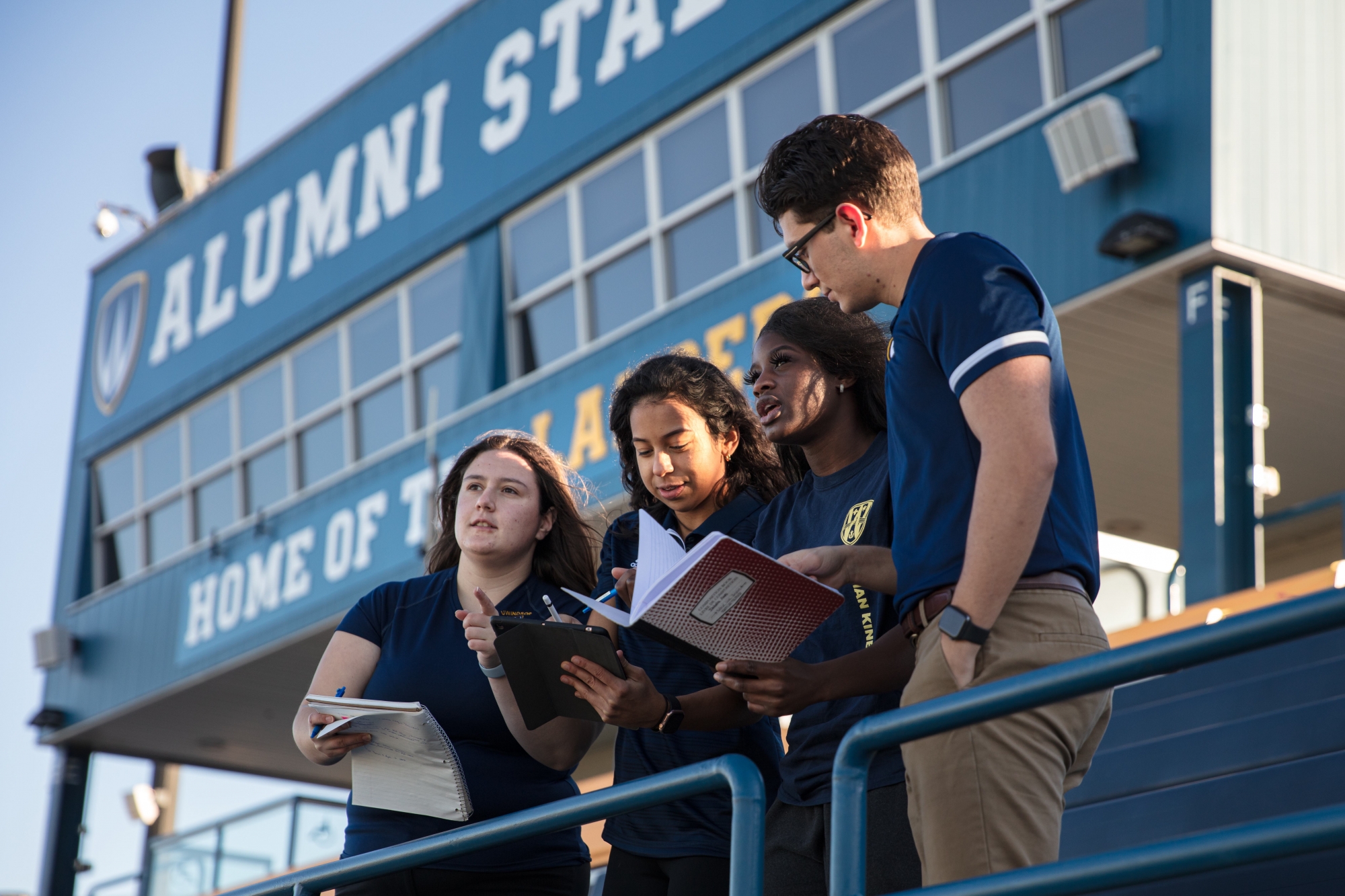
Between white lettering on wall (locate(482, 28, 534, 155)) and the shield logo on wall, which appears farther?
the shield logo on wall

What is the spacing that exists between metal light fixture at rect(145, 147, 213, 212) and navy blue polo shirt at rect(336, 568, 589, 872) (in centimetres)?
1777

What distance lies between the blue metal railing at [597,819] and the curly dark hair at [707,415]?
906 millimetres

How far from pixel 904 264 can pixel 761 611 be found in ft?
2.37

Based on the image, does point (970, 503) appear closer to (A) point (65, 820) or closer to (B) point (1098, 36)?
(B) point (1098, 36)

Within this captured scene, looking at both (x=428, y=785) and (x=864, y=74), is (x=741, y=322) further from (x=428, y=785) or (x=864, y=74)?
(x=428, y=785)

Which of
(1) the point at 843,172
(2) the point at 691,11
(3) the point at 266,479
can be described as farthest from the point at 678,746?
(3) the point at 266,479

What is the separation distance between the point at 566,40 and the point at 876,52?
386 cm

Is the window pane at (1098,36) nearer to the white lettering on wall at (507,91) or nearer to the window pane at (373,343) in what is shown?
the white lettering on wall at (507,91)

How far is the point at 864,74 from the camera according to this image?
40.0 feet

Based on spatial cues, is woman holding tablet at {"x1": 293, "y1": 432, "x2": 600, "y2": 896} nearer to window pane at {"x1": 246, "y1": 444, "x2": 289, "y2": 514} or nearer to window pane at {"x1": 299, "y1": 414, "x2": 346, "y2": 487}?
window pane at {"x1": 299, "y1": 414, "x2": 346, "y2": 487}

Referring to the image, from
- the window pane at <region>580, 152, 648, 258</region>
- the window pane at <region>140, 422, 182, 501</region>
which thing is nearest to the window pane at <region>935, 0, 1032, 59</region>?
the window pane at <region>580, 152, 648, 258</region>

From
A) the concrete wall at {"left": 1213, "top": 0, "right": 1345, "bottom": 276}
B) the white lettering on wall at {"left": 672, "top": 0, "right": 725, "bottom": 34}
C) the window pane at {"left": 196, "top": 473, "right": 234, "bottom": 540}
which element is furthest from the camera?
the window pane at {"left": 196, "top": 473, "right": 234, "bottom": 540}

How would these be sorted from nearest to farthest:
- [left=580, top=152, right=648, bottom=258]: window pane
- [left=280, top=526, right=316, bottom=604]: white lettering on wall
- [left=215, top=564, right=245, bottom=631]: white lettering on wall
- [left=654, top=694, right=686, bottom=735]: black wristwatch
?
[left=654, top=694, right=686, bottom=735]: black wristwatch < [left=580, top=152, right=648, bottom=258]: window pane < [left=280, top=526, right=316, bottom=604]: white lettering on wall < [left=215, top=564, right=245, bottom=631]: white lettering on wall

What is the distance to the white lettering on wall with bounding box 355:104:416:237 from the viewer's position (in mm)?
16547
